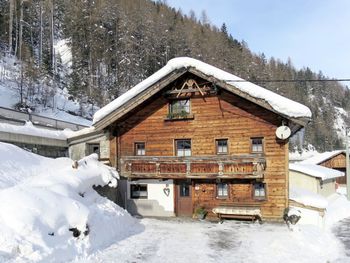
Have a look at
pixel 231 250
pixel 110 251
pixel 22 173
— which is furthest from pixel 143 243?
pixel 22 173

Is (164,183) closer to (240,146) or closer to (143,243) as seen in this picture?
(240,146)

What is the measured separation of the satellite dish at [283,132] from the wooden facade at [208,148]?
430mm

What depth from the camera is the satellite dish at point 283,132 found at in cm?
1859

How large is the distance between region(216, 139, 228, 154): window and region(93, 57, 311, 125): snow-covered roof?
111 inches

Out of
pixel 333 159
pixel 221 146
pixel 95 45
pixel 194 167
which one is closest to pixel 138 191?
pixel 194 167

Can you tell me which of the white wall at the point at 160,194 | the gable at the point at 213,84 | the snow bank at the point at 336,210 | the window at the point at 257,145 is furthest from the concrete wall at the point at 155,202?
the snow bank at the point at 336,210

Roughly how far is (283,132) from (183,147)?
5.22m

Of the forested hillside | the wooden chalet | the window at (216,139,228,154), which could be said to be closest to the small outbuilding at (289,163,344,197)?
the wooden chalet

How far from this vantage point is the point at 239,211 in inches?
746

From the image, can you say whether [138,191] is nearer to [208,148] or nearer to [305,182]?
[208,148]

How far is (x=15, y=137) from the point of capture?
63.8ft

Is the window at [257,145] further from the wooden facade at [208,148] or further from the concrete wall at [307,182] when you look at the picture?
the concrete wall at [307,182]

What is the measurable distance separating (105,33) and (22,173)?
46584 millimetres

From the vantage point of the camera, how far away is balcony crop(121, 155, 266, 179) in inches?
738
